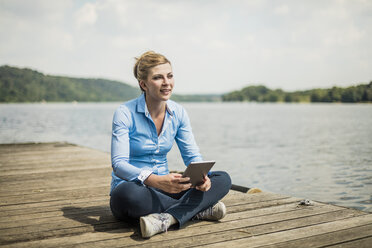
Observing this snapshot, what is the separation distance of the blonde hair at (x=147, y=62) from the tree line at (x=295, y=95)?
70.7 meters

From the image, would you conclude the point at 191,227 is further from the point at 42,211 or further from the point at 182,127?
the point at 42,211

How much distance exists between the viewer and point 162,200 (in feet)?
10.1

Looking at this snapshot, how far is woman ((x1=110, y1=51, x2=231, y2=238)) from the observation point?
2879 mm

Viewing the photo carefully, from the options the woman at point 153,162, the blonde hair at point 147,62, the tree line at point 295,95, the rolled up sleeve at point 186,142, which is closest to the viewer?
the woman at point 153,162

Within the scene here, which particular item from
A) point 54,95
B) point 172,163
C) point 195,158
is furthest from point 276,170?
point 54,95

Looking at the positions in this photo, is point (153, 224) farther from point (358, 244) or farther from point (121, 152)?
point (358, 244)

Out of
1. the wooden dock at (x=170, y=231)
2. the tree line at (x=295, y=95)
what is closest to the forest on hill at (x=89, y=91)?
the tree line at (x=295, y=95)

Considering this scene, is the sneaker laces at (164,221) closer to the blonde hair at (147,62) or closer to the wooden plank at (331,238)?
the wooden plank at (331,238)

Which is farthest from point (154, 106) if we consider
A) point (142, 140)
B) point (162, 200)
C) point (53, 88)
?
point (53, 88)

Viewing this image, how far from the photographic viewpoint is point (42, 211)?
368 cm

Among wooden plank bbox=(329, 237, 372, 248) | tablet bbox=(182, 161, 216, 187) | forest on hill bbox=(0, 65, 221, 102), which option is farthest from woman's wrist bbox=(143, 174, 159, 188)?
forest on hill bbox=(0, 65, 221, 102)

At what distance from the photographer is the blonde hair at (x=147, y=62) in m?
3.01

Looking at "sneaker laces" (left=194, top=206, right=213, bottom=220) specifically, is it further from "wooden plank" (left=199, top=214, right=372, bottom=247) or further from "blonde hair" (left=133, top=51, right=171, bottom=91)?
"blonde hair" (left=133, top=51, right=171, bottom=91)

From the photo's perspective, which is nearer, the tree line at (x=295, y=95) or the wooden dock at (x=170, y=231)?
the wooden dock at (x=170, y=231)
